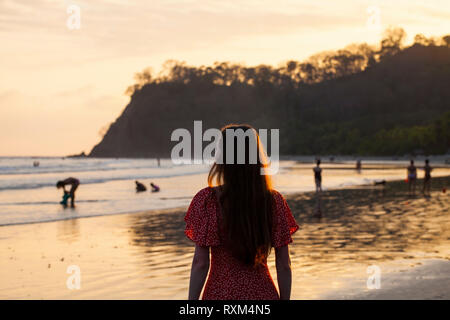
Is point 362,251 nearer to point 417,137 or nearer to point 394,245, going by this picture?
point 394,245

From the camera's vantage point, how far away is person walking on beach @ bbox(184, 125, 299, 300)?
3535 millimetres

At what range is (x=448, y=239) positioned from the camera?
13555 millimetres

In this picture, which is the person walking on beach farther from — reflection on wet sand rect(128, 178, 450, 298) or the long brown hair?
reflection on wet sand rect(128, 178, 450, 298)

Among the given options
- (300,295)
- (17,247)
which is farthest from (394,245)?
(17,247)

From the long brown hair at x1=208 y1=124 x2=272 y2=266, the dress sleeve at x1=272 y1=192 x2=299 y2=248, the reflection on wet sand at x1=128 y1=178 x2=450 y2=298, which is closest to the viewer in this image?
the long brown hair at x1=208 y1=124 x2=272 y2=266

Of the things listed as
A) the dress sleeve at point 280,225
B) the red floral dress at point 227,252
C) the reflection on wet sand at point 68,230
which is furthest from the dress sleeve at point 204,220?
the reflection on wet sand at point 68,230

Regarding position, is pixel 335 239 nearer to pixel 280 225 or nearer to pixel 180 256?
pixel 180 256

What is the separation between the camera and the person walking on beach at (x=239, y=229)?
3.54 metres

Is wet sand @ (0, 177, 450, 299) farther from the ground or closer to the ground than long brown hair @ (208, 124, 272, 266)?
closer to the ground

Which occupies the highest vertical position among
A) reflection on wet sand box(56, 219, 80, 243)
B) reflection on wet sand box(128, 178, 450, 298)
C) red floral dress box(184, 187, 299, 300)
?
red floral dress box(184, 187, 299, 300)

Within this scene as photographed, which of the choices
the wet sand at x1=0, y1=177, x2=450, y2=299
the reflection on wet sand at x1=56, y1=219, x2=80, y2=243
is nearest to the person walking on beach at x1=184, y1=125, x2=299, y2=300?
the wet sand at x1=0, y1=177, x2=450, y2=299

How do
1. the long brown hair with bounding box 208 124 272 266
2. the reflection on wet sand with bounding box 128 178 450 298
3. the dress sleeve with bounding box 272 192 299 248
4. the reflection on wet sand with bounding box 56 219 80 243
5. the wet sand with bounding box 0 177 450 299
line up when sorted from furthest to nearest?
the reflection on wet sand with bounding box 56 219 80 243 < the reflection on wet sand with bounding box 128 178 450 298 < the wet sand with bounding box 0 177 450 299 < the dress sleeve with bounding box 272 192 299 248 < the long brown hair with bounding box 208 124 272 266

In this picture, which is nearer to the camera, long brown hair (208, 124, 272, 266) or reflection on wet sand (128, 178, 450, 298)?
long brown hair (208, 124, 272, 266)
